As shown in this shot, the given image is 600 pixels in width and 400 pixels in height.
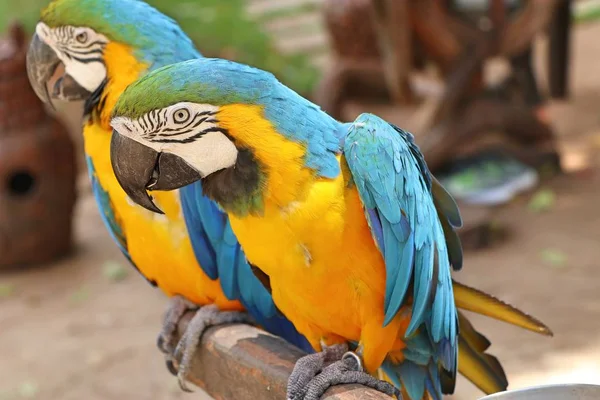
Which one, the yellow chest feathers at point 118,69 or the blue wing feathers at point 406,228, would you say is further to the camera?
the yellow chest feathers at point 118,69

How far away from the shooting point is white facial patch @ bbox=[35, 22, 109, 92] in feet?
4.40

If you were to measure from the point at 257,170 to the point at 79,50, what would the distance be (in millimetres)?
469

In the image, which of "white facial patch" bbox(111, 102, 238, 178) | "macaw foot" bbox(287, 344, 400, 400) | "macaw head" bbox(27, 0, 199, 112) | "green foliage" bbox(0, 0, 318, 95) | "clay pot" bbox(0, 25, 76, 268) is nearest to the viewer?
"white facial patch" bbox(111, 102, 238, 178)

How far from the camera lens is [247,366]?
128 cm

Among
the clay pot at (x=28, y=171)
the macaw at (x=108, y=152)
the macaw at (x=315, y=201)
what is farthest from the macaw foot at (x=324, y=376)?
the clay pot at (x=28, y=171)

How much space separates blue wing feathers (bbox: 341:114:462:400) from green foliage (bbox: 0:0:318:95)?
4.30 metres

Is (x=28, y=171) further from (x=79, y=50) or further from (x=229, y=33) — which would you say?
(x=229, y=33)

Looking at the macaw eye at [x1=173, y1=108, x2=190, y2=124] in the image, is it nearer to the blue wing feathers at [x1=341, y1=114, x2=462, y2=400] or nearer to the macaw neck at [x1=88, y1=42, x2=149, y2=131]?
the blue wing feathers at [x1=341, y1=114, x2=462, y2=400]

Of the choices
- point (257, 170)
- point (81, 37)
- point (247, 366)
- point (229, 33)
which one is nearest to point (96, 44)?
point (81, 37)

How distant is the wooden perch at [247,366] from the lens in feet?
3.95

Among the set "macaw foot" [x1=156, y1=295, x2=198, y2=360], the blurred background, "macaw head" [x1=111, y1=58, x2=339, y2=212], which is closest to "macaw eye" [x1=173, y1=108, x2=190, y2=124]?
"macaw head" [x1=111, y1=58, x2=339, y2=212]

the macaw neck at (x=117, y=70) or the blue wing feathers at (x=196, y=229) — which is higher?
the macaw neck at (x=117, y=70)

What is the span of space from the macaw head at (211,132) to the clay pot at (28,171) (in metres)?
2.93

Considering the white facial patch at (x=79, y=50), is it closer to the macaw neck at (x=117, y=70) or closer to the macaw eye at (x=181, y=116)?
the macaw neck at (x=117, y=70)
